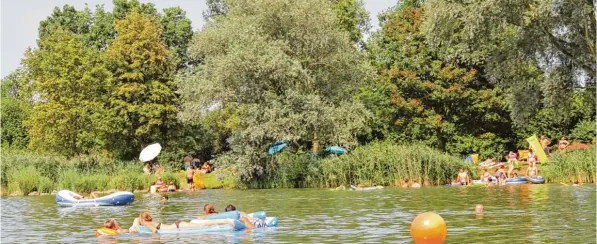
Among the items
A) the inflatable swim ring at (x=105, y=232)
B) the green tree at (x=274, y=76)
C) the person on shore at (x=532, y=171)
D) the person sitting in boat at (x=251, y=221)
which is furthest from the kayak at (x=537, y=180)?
the inflatable swim ring at (x=105, y=232)

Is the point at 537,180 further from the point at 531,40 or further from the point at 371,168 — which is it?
the point at 371,168

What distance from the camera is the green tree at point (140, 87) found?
5844 centimetres

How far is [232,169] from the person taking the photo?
4416cm

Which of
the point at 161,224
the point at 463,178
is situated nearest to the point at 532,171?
the point at 463,178

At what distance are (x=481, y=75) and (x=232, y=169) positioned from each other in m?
18.8

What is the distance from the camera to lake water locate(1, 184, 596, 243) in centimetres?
1942

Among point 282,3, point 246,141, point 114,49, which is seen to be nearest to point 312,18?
point 282,3

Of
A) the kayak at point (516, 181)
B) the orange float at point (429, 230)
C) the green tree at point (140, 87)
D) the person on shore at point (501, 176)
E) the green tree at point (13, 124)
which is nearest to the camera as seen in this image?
the orange float at point (429, 230)

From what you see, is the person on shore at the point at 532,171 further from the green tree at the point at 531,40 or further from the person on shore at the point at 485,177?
the green tree at the point at 531,40

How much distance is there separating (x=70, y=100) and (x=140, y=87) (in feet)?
16.7

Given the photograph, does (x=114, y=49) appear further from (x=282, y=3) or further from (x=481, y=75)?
(x=481, y=75)

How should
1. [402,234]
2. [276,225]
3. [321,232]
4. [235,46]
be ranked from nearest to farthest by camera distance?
[402,234] < [321,232] < [276,225] < [235,46]

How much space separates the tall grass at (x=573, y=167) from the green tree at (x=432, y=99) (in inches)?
539

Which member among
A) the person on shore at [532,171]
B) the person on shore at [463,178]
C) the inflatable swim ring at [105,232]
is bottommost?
the inflatable swim ring at [105,232]
